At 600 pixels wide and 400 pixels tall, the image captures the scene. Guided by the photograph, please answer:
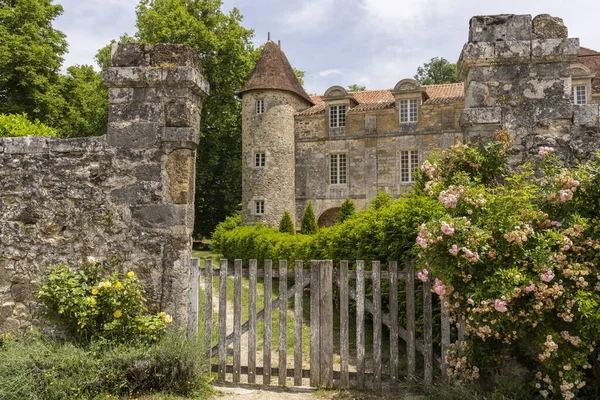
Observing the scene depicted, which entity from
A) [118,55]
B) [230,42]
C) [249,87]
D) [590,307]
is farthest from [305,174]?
[590,307]

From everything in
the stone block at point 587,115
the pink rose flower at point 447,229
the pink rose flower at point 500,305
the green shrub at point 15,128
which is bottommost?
the pink rose flower at point 500,305

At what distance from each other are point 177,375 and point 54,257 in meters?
1.79

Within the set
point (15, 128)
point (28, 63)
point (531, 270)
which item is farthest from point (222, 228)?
point (531, 270)

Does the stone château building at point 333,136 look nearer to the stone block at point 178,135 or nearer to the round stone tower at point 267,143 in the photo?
the round stone tower at point 267,143

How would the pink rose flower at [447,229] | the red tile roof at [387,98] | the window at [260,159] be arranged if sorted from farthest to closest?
the window at [260,159], the red tile roof at [387,98], the pink rose flower at [447,229]

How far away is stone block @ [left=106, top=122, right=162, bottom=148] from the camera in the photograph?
190 inches

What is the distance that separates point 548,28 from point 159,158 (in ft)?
13.3

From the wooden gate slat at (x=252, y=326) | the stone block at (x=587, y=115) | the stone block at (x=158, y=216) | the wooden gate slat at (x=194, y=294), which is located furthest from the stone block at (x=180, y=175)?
the stone block at (x=587, y=115)

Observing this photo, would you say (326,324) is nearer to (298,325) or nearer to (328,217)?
(298,325)

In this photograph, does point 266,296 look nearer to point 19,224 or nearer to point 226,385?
point 226,385

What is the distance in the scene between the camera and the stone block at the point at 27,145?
4871 mm

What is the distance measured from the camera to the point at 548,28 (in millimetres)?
4574

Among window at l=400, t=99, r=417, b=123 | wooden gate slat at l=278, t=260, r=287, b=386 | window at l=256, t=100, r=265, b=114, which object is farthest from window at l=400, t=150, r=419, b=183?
wooden gate slat at l=278, t=260, r=287, b=386

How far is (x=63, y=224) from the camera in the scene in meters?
4.88
